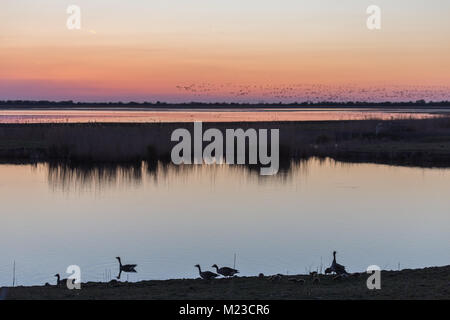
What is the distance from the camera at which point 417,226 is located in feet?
64.7

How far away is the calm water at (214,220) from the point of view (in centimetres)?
1550

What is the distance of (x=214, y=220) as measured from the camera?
2064 cm

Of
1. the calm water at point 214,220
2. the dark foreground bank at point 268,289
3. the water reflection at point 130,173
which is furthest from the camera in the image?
the water reflection at point 130,173

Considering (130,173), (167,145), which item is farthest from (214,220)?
(167,145)

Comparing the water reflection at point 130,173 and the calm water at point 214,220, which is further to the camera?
the water reflection at point 130,173

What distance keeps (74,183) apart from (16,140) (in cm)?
1522

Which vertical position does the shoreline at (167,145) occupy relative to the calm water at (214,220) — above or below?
above

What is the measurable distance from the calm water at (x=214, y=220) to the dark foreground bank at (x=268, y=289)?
206 centimetres

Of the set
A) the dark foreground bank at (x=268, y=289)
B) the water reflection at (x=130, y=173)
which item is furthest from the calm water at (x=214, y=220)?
the dark foreground bank at (x=268, y=289)

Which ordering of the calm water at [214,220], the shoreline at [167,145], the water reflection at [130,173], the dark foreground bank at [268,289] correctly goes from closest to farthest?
the dark foreground bank at [268,289], the calm water at [214,220], the water reflection at [130,173], the shoreline at [167,145]

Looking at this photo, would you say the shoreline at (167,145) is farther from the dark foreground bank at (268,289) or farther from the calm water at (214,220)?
the dark foreground bank at (268,289)

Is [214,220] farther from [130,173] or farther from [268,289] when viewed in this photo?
[130,173]

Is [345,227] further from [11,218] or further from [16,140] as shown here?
[16,140]

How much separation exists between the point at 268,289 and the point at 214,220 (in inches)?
373
